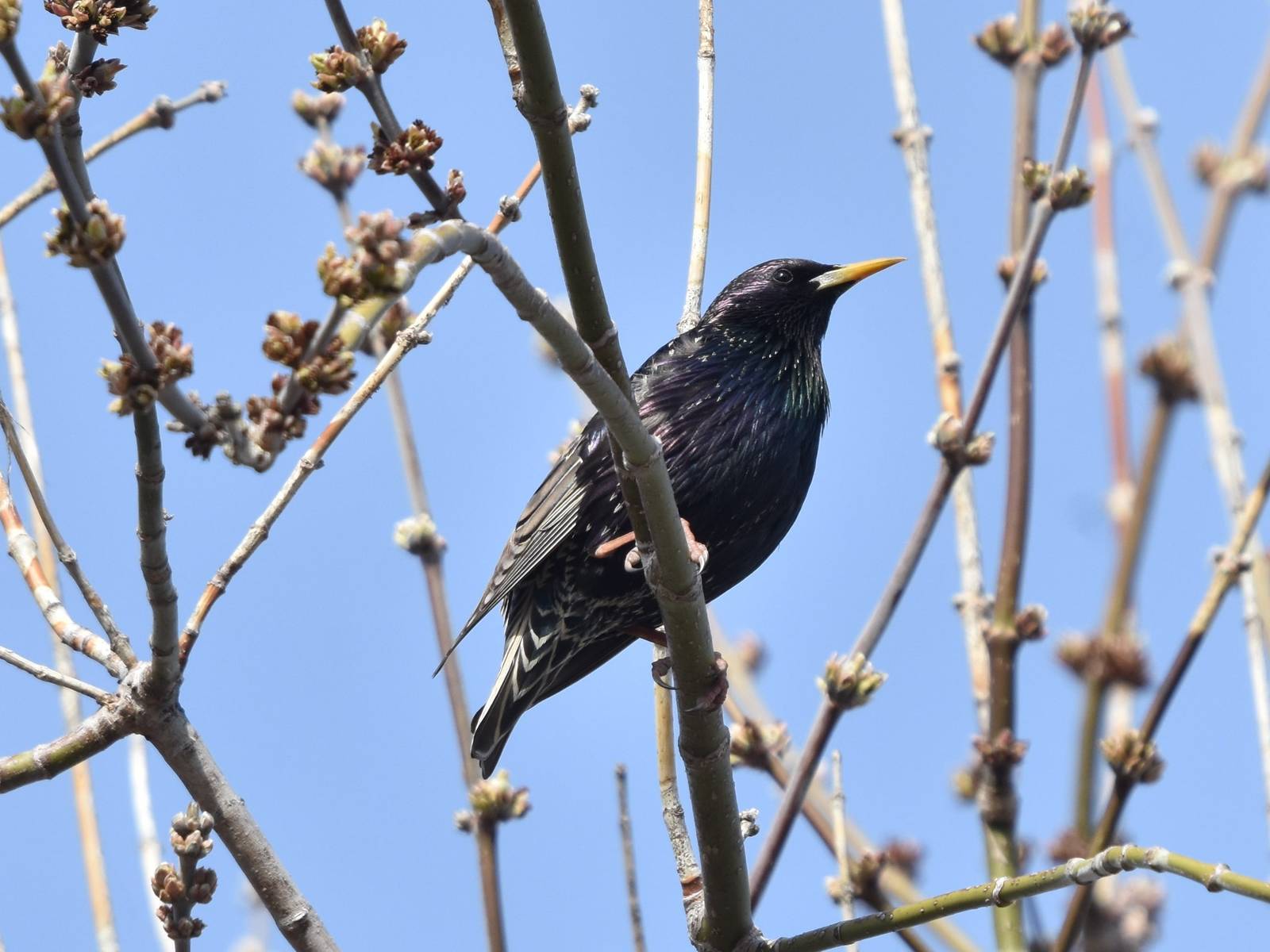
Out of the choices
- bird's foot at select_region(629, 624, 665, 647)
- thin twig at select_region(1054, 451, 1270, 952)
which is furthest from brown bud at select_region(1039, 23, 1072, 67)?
bird's foot at select_region(629, 624, 665, 647)

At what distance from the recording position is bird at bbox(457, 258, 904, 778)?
4.34 metres

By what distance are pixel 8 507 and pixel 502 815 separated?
1.38 m

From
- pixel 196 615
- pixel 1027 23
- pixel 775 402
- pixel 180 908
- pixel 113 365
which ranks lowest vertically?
pixel 180 908

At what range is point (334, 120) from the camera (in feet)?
13.5

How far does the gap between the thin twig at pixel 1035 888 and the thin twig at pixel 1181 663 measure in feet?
2.30

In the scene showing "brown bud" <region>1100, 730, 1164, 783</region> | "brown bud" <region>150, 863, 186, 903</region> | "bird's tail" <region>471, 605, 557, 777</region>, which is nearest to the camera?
"brown bud" <region>150, 863, 186, 903</region>

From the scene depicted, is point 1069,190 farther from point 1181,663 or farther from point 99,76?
point 99,76

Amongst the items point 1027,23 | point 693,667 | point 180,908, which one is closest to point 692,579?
point 693,667

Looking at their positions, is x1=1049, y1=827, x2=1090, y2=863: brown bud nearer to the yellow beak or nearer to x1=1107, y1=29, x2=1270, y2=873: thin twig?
x1=1107, y1=29, x2=1270, y2=873: thin twig

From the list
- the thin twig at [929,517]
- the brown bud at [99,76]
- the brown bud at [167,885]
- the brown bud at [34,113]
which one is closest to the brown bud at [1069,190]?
the thin twig at [929,517]

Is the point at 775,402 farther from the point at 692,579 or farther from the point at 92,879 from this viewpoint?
the point at 92,879

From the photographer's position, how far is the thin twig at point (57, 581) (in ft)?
8.66

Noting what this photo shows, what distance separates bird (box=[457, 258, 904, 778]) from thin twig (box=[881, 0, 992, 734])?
0.54 meters

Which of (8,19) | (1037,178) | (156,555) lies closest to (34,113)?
(8,19)
